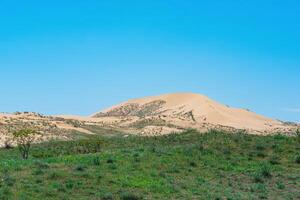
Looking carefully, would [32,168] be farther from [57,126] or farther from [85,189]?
[57,126]

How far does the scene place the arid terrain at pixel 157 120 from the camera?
67.4 m

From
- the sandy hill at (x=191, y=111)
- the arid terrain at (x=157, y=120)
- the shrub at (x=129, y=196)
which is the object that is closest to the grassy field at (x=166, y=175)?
the shrub at (x=129, y=196)

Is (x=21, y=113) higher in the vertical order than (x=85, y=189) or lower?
higher

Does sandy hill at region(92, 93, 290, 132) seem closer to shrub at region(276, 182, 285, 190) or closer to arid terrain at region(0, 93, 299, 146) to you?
arid terrain at region(0, 93, 299, 146)

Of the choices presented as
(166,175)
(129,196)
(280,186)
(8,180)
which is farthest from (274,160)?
(8,180)

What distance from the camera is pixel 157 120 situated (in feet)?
272

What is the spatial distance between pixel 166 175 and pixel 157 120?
59.1m

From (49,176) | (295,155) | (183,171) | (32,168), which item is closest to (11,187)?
(49,176)

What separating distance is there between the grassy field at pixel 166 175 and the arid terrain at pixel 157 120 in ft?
82.6

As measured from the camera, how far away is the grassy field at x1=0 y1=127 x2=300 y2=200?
20.0m

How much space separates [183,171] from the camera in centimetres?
2497

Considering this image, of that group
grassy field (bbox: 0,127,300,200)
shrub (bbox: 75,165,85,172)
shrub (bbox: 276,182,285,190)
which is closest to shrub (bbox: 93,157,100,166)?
grassy field (bbox: 0,127,300,200)

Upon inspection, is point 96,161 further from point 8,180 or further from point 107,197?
point 107,197

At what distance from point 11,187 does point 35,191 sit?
2.87 ft
